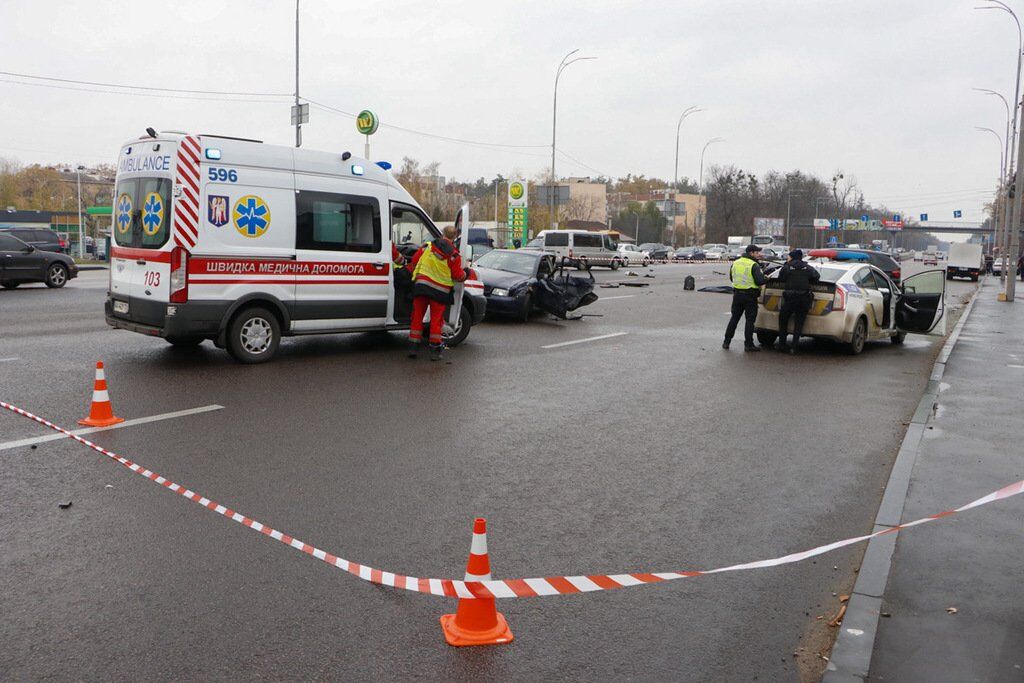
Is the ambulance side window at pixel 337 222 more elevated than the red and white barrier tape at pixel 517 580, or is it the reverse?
the ambulance side window at pixel 337 222

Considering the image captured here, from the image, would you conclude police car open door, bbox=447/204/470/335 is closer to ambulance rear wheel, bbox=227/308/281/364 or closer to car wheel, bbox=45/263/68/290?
ambulance rear wheel, bbox=227/308/281/364

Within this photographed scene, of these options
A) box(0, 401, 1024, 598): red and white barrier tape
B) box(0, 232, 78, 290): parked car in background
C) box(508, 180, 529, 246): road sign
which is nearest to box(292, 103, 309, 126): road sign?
box(0, 232, 78, 290): parked car in background

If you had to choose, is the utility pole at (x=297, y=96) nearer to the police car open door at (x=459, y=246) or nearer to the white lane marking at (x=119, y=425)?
the police car open door at (x=459, y=246)

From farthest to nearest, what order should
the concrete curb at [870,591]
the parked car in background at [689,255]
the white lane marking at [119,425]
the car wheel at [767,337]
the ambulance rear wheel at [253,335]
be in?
the parked car in background at [689,255] < the car wheel at [767,337] < the ambulance rear wheel at [253,335] < the white lane marking at [119,425] < the concrete curb at [870,591]

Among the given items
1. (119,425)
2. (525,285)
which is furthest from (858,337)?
(119,425)

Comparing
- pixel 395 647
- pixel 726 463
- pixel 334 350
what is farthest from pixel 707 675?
pixel 334 350

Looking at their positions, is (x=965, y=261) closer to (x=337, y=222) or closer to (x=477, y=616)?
(x=337, y=222)

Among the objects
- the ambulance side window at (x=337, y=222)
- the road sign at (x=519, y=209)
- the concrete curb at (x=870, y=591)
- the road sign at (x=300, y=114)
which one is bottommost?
the concrete curb at (x=870, y=591)

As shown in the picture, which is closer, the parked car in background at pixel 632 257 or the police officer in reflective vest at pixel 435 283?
the police officer in reflective vest at pixel 435 283

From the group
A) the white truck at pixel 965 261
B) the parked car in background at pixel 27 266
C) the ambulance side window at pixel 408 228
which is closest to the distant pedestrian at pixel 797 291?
the ambulance side window at pixel 408 228

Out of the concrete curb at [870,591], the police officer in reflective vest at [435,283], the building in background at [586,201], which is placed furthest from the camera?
the building in background at [586,201]

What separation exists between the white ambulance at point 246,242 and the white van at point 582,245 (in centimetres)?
3438

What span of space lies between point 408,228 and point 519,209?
42434mm

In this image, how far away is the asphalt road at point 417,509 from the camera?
3824 mm
